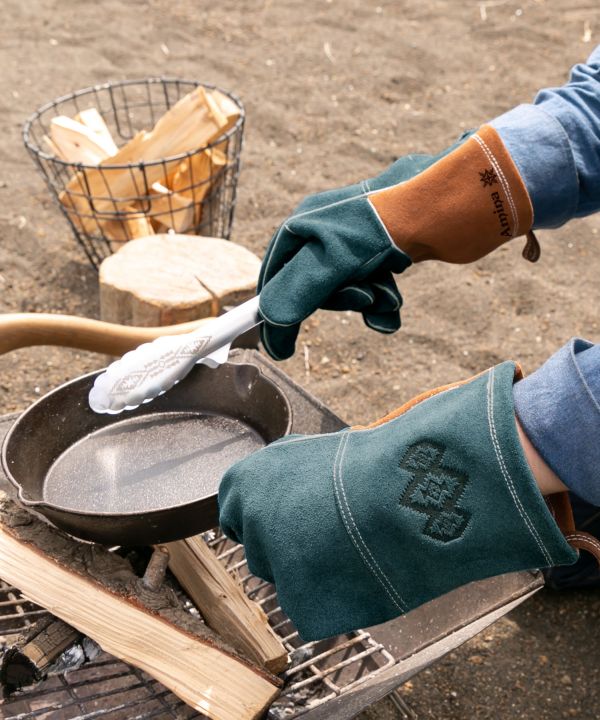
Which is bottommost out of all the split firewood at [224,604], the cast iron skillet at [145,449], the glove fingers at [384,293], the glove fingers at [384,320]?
the split firewood at [224,604]

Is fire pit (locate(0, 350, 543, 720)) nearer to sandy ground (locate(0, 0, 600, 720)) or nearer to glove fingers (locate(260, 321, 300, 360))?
sandy ground (locate(0, 0, 600, 720))

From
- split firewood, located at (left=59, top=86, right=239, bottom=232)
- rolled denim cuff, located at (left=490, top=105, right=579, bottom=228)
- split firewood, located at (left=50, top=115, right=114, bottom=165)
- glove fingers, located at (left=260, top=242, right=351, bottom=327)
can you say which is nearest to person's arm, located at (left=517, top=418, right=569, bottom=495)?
glove fingers, located at (left=260, top=242, right=351, bottom=327)

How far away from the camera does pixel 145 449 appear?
4.97 feet

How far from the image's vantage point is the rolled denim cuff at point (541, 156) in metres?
1.32

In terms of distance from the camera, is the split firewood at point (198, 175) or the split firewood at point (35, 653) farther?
the split firewood at point (198, 175)

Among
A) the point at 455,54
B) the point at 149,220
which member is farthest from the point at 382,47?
the point at 149,220

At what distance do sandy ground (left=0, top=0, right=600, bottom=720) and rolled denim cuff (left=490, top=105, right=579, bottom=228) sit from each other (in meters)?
1.04

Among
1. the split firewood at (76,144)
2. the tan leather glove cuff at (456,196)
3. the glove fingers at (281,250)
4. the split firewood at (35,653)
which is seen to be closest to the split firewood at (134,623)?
the split firewood at (35,653)

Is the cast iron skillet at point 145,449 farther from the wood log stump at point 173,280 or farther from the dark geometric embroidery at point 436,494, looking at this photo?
the wood log stump at point 173,280

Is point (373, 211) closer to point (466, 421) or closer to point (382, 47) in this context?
point (466, 421)

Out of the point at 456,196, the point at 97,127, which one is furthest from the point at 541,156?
the point at 97,127

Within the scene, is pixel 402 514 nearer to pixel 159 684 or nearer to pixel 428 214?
pixel 428 214

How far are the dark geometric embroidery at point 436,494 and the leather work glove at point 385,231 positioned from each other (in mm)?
398

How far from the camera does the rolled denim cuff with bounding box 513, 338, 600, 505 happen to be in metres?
0.91
